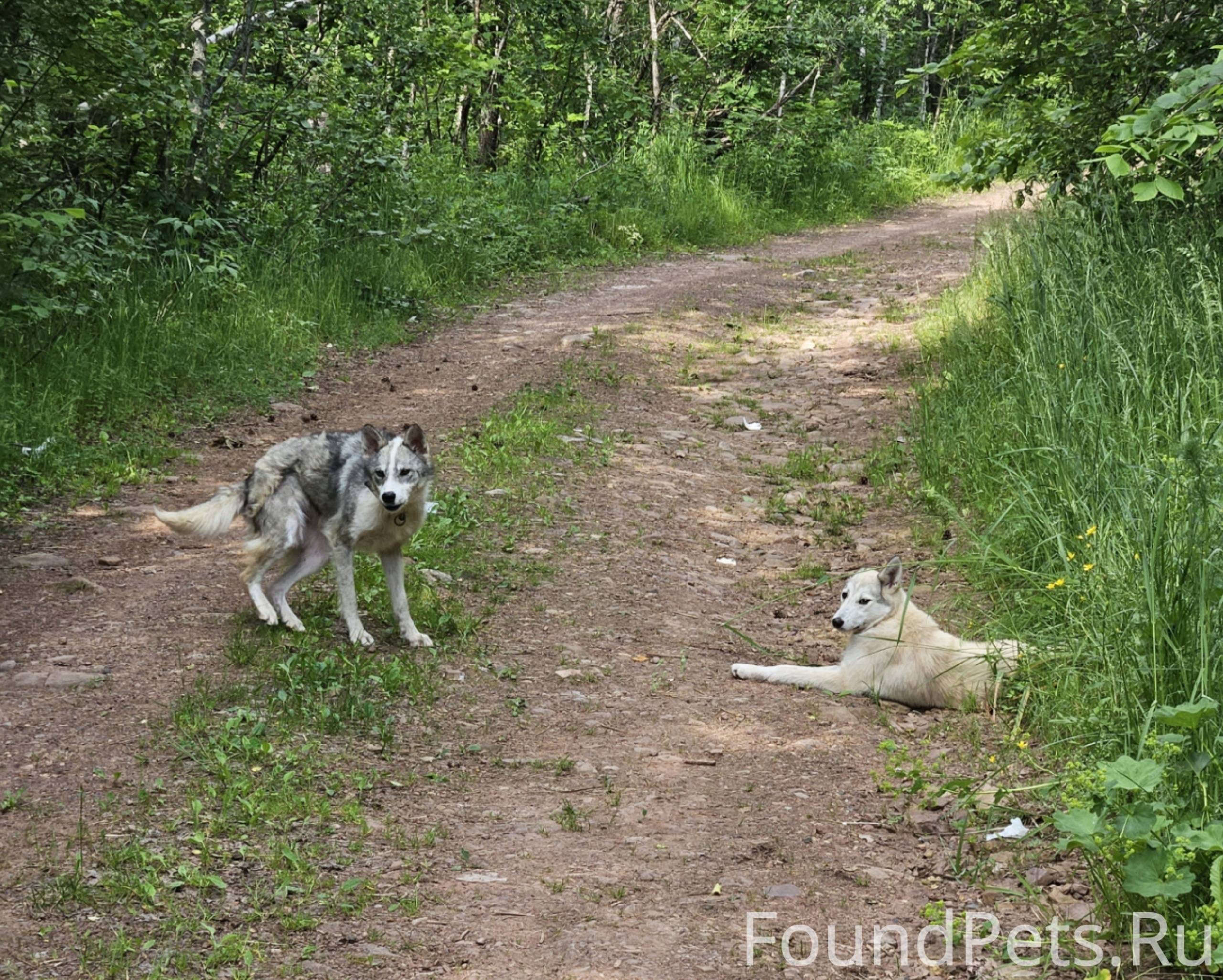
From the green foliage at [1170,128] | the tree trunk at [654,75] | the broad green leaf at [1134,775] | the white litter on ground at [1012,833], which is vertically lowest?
the white litter on ground at [1012,833]

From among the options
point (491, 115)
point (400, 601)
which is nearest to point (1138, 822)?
point (400, 601)

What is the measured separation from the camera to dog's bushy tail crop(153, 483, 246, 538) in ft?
19.4

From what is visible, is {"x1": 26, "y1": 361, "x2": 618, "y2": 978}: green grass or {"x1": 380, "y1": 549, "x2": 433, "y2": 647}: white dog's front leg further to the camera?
{"x1": 380, "y1": 549, "x2": 433, "y2": 647}: white dog's front leg

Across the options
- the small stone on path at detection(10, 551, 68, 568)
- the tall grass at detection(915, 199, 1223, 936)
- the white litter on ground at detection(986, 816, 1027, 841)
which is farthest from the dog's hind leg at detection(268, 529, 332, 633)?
the white litter on ground at detection(986, 816, 1027, 841)

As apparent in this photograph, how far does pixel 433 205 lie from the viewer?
14.4 m

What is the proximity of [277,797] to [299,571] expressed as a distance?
1.89 metres

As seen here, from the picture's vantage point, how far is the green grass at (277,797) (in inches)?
139

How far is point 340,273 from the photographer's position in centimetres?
1208

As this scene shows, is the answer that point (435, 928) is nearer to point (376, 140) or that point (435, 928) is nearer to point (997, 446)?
point (997, 446)

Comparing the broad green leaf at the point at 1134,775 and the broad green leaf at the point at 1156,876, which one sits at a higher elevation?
the broad green leaf at the point at 1134,775

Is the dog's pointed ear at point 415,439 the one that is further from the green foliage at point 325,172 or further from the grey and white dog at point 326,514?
the green foliage at point 325,172

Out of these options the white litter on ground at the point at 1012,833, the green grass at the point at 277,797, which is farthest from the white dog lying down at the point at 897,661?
the green grass at the point at 277,797

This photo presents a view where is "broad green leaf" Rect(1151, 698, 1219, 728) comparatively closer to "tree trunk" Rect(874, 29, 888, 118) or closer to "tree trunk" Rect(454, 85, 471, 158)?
Answer: "tree trunk" Rect(454, 85, 471, 158)

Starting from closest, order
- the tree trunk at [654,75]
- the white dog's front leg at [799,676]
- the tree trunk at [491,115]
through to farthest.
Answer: the white dog's front leg at [799,676] → the tree trunk at [491,115] → the tree trunk at [654,75]
